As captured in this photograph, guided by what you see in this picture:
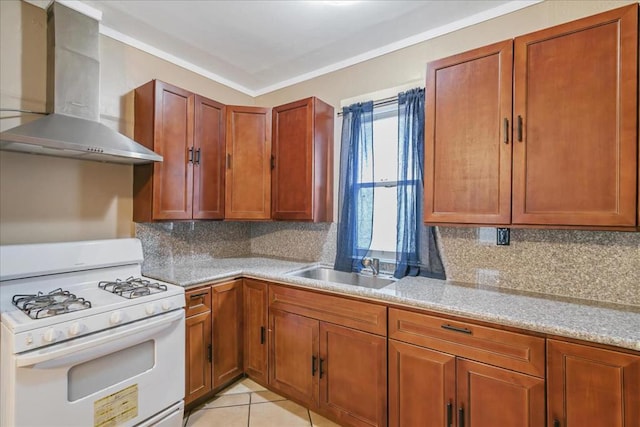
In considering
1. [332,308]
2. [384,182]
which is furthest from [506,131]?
[332,308]

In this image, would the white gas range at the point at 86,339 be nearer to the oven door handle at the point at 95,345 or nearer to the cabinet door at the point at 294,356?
the oven door handle at the point at 95,345

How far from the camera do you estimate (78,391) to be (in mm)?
1435

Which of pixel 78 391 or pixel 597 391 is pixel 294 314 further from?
pixel 597 391

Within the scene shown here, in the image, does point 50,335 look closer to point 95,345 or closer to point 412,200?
point 95,345

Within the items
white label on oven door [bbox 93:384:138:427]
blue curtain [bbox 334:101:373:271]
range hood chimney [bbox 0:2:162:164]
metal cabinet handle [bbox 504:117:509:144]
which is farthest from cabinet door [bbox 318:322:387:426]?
range hood chimney [bbox 0:2:162:164]

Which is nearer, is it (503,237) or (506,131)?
(506,131)

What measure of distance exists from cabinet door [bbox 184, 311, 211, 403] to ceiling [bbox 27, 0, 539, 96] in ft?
6.88

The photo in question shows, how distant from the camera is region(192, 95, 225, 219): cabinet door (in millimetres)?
2488

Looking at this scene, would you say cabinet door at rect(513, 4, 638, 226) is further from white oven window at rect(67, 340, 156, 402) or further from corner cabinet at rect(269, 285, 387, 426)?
white oven window at rect(67, 340, 156, 402)

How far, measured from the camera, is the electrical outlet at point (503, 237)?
6.09ft

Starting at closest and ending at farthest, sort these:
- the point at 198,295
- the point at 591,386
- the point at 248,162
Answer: the point at 591,386 → the point at 198,295 → the point at 248,162

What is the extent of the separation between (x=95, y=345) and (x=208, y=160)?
1.58m

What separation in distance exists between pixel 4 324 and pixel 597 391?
2.58 meters

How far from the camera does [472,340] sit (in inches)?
56.5
